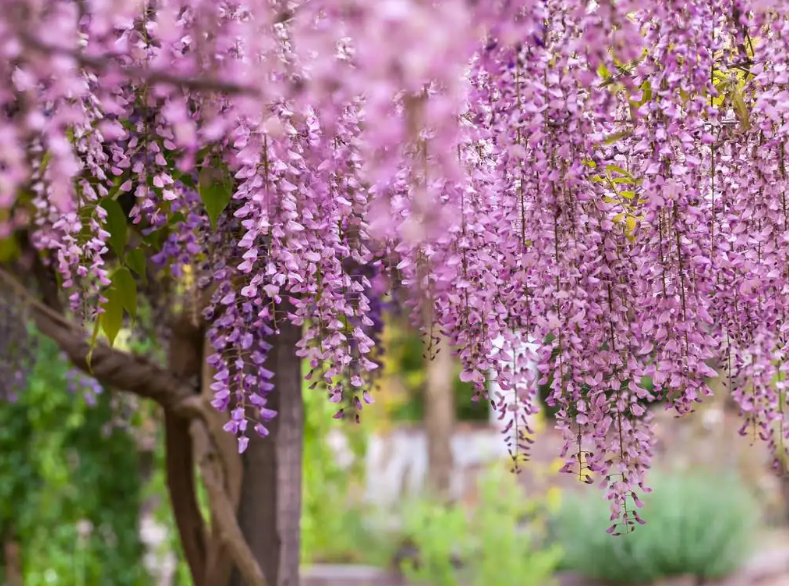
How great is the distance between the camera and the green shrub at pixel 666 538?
6.45m

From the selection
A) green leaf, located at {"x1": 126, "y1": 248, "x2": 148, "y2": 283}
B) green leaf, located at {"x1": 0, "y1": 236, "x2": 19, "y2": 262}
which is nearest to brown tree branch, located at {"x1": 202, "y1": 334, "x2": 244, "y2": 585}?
green leaf, located at {"x1": 126, "y1": 248, "x2": 148, "y2": 283}

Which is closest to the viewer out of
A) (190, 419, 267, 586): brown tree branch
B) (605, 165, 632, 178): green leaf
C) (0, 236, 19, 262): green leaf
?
(605, 165, 632, 178): green leaf

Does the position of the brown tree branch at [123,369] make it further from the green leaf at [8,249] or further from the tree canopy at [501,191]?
the tree canopy at [501,191]

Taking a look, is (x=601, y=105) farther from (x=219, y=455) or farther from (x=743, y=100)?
(x=219, y=455)

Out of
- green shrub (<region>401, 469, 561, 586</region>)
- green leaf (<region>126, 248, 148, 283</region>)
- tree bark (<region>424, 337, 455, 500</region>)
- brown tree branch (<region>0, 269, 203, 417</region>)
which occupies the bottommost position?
green shrub (<region>401, 469, 561, 586</region>)

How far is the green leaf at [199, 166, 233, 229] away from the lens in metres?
2.26

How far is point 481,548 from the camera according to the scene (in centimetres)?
573

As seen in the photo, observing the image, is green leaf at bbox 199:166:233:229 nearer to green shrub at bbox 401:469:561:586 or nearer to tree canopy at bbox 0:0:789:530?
tree canopy at bbox 0:0:789:530

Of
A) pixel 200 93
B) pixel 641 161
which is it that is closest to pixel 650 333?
pixel 641 161

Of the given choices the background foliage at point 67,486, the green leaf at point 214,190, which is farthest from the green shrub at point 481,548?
the green leaf at point 214,190

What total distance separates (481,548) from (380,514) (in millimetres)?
1079

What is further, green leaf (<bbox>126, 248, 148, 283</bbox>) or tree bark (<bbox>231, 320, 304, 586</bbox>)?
tree bark (<bbox>231, 320, 304, 586</bbox>)

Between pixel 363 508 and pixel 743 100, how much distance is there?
5032mm

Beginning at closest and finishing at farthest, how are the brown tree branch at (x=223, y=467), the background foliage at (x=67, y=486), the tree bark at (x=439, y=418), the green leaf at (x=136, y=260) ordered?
1. the green leaf at (x=136, y=260)
2. the brown tree branch at (x=223, y=467)
3. the background foliage at (x=67, y=486)
4. the tree bark at (x=439, y=418)
